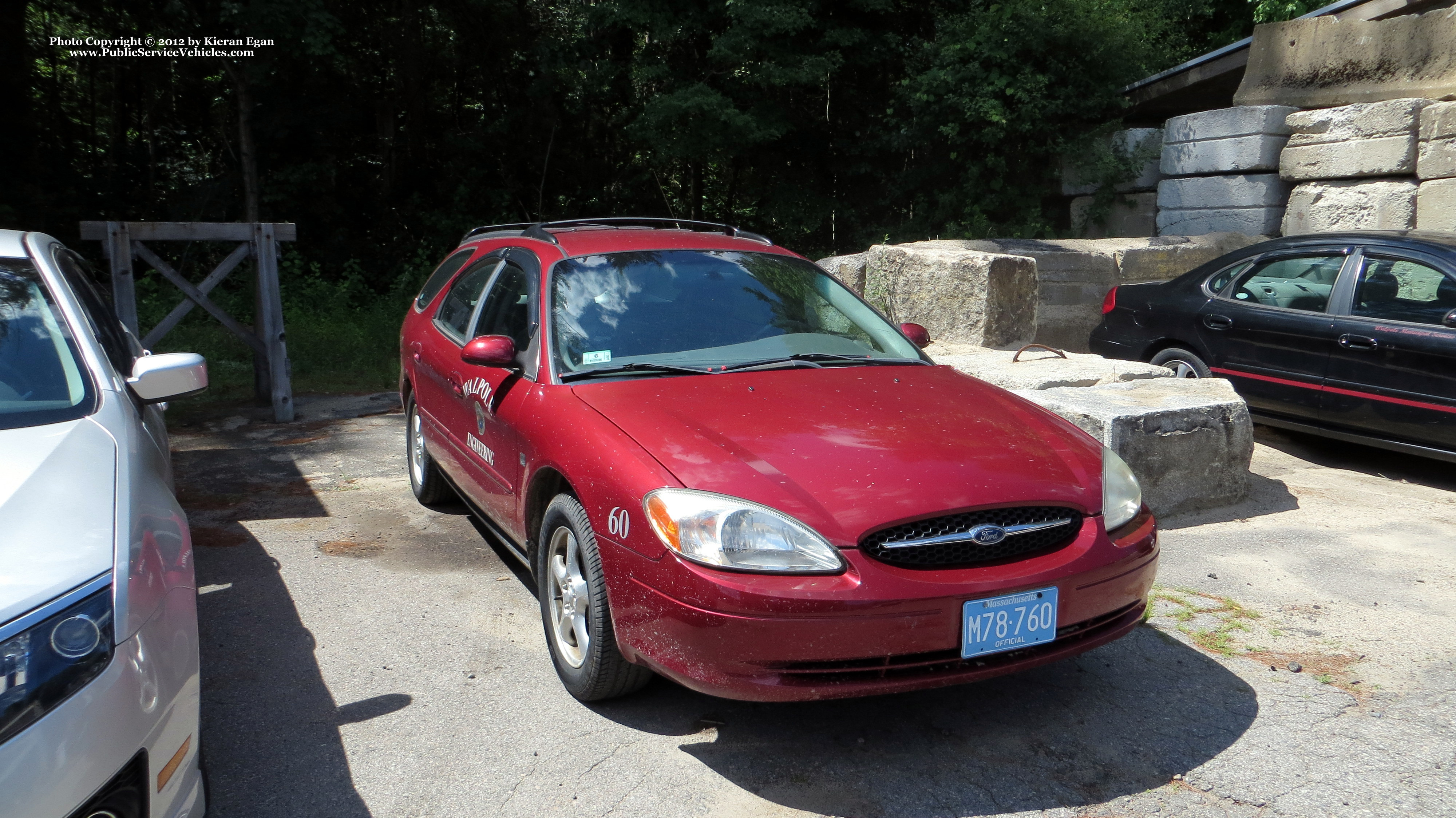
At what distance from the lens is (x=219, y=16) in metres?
13.3

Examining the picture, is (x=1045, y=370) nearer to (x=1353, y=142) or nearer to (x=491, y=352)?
(x=491, y=352)

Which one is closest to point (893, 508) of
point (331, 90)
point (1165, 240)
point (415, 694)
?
point (415, 694)

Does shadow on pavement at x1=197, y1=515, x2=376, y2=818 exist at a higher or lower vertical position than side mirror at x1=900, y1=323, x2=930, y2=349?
lower

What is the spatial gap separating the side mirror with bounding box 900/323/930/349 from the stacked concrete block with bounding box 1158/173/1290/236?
7.68 m

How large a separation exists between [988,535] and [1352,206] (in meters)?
9.54

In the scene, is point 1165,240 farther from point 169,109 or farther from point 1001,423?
point 169,109

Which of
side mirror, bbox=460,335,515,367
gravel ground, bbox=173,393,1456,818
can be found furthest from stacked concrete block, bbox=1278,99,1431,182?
side mirror, bbox=460,335,515,367

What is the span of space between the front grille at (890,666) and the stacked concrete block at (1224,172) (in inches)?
377

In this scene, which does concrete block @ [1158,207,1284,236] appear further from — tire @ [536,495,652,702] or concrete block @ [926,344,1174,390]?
tire @ [536,495,652,702]

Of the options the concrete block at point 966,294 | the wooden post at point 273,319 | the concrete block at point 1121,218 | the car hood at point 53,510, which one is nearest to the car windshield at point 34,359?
the car hood at point 53,510

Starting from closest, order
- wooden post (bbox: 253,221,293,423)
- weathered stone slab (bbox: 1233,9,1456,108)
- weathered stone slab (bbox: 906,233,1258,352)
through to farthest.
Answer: wooden post (bbox: 253,221,293,423), weathered stone slab (bbox: 906,233,1258,352), weathered stone slab (bbox: 1233,9,1456,108)

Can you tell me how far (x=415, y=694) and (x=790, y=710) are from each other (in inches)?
48.7

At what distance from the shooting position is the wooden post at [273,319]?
792cm

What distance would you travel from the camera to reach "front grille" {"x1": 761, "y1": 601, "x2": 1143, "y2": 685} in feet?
9.16
